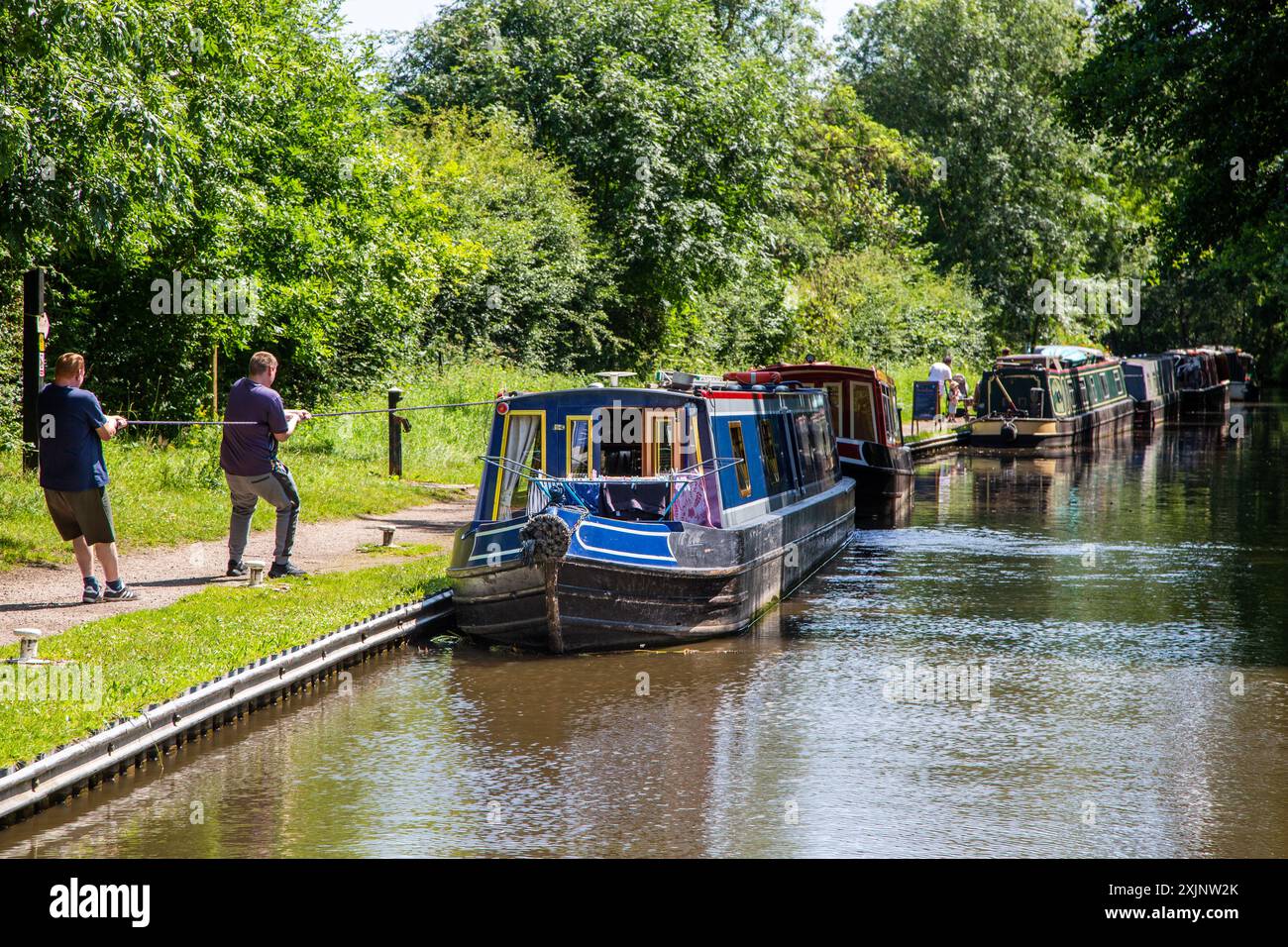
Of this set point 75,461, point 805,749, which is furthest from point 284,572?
point 805,749

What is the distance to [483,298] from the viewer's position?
2925cm

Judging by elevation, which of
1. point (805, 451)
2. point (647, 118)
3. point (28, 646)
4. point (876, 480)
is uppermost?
point (647, 118)

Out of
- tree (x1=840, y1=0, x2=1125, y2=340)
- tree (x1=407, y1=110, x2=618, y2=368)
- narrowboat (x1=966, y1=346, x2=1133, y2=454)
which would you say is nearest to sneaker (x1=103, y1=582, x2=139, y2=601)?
tree (x1=407, y1=110, x2=618, y2=368)

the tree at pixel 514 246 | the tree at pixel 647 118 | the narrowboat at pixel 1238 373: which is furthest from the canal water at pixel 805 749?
the narrowboat at pixel 1238 373

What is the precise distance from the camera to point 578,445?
39.4 ft

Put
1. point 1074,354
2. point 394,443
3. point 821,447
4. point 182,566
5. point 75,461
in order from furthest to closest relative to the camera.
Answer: point 1074,354, point 394,443, point 821,447, point 182,566, point 75,461

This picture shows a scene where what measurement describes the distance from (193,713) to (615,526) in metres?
3.76

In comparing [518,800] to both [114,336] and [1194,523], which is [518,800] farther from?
[1194,523]

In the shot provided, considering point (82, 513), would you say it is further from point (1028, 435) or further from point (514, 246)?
→ point (1028, 435)

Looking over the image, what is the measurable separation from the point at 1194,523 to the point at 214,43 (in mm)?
14476

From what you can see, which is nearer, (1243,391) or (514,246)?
(514,246)

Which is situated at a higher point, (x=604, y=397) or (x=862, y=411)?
(x=604, y=397)

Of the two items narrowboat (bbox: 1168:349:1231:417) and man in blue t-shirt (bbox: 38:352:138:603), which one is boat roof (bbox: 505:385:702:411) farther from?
narrowboat (bbox: 1168:349:1231:417)

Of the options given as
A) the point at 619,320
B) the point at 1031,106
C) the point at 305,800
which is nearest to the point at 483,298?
the point at 619,320
